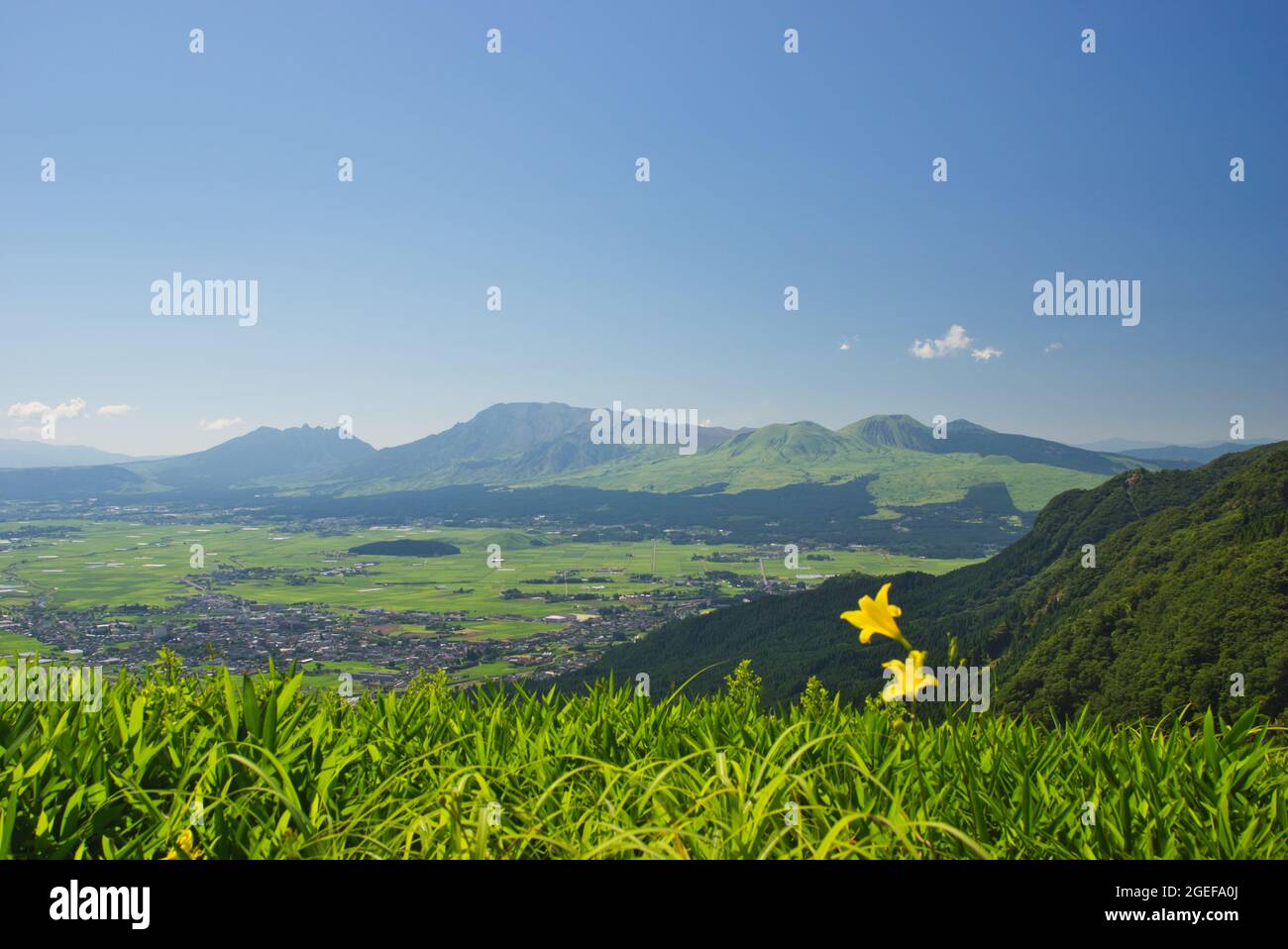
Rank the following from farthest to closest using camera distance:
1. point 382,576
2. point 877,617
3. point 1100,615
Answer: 1. point 382,576
2. point 1100,615
3. point 877,617

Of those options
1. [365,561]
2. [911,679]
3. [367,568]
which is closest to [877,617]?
[911,679]

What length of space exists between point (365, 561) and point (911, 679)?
13712 centimetres

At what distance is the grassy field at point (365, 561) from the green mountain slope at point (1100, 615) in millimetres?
28532

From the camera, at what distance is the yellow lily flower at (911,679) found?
2.16 metres

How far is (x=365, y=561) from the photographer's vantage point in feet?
426

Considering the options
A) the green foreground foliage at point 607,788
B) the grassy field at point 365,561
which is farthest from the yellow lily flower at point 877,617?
the grassy field at point 365,561

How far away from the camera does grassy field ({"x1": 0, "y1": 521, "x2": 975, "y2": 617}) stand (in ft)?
290

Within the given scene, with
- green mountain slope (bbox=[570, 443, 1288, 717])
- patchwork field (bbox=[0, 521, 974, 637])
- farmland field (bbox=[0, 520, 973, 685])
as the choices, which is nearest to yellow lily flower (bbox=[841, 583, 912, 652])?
green mountain slope (bbox=[570, 443, 1288, 717])

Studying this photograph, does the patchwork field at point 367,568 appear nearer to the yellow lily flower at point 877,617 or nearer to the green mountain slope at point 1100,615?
the green mountain slope at point 1100,615

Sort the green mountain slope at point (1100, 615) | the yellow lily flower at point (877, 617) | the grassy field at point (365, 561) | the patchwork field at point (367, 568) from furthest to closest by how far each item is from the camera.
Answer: the grassy field at point (365, 561)
the patchwork field at point (367, 568)
the green mountain slope at point (1100, 615)
the yellow lily flower at point (877, 617)

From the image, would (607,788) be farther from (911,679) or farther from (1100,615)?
(1100,615)

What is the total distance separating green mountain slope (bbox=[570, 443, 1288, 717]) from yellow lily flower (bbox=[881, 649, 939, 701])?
1.09 m

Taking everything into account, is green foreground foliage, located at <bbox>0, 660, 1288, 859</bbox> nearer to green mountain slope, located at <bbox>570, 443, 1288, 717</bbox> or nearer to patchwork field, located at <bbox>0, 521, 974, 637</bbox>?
green mountain slope, located at <bbox>570, 443, 1288, 717</bbox>
